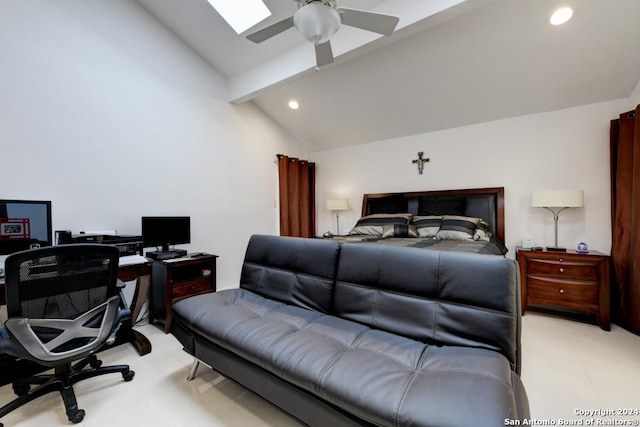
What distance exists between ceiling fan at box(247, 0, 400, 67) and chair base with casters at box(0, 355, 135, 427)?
98.5 inches

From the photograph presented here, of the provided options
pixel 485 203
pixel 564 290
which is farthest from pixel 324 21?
pixel 564 290

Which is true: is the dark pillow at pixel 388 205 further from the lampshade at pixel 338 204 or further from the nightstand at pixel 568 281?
the nightstand at pixel 568 281

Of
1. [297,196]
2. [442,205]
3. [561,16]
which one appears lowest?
[442,205]

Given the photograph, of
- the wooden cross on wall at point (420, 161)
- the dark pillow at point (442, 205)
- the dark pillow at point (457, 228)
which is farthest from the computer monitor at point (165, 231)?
the wooden cross on wall at point (420, 161)

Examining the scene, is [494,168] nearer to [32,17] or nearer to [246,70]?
[246,70]

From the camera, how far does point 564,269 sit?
264 centimetres

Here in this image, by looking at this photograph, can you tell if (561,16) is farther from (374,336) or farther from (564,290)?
(374,336)

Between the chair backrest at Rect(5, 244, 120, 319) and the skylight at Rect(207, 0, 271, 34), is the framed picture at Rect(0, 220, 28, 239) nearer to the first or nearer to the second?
the chair backrest at Rect(5, 244, 120, 319)

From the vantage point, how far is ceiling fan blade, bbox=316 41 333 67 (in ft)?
6.28

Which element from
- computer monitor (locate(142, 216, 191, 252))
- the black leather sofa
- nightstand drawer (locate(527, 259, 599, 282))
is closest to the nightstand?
nightstand drawer (locate(527, 259, 599, 282))

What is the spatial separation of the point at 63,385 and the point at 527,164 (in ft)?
15.5

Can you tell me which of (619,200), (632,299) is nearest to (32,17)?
(619,200)

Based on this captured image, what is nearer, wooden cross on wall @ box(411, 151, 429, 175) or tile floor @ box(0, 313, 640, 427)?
tile floor @ box(0, 313, 640, 427)

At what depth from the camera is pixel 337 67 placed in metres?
3.21
